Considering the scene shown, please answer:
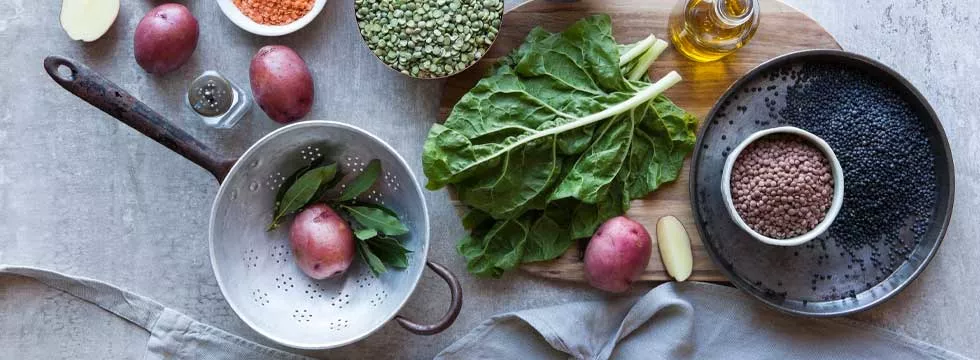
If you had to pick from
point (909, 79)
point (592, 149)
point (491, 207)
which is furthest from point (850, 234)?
point (491, 207)

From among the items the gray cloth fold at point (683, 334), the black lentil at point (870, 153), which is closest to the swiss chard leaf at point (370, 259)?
the gray cloth fold at point (683, 334)

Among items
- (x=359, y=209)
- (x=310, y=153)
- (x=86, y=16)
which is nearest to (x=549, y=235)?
(x=359, y=209)

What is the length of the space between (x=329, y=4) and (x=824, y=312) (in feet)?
3.51

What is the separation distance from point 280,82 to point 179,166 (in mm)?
293

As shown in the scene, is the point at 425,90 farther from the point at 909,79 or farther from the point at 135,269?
the point at 909,79

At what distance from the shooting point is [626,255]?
1.30m

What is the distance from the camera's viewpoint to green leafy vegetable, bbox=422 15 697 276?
131 centimetres

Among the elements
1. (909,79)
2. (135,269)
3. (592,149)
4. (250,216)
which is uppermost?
(909,79)

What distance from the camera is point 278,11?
56.0 inches

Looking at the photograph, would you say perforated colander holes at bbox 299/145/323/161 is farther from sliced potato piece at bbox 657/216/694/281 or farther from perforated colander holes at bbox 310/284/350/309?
sliced potato piece at bbox 657/216/694/281

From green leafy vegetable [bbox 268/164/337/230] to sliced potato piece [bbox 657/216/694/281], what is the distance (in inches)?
23.4

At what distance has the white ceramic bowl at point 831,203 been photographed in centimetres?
129

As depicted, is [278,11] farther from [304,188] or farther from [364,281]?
[364,281]

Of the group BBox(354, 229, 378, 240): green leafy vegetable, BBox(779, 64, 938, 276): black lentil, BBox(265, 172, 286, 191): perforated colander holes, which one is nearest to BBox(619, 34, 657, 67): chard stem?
BBox(779, 64, 938, 276): black lentil
